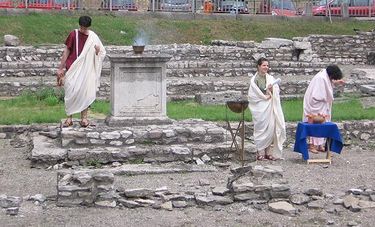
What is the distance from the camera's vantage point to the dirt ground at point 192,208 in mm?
9047

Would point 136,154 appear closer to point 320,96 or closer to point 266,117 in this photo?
point 266,117

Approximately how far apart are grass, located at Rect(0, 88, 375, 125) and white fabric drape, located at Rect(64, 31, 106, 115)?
2.33 meters

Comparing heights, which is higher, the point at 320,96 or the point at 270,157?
the point at 320,96

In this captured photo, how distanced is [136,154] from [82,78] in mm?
1757

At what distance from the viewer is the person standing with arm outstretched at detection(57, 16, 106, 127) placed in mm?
13086

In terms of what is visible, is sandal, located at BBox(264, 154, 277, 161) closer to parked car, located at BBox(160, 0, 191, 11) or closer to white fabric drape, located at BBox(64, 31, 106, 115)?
white fabric drape, located at BBox(64, 31, 106, 115)

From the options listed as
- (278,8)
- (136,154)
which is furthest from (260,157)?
(278,8)

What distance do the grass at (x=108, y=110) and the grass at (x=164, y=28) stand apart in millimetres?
8638

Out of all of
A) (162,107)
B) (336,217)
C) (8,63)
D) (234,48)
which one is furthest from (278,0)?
(336,217)

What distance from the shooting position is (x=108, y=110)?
1666 centimetres

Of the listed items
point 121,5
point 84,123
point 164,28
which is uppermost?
point 121,5

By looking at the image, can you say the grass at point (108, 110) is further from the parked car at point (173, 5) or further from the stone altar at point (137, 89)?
the parked car at point (173, 5)

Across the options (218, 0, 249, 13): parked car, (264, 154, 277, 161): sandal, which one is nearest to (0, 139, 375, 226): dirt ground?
(264, 154, 277, 161): sandal

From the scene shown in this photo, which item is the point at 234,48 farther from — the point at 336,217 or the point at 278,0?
the point at 336,217
